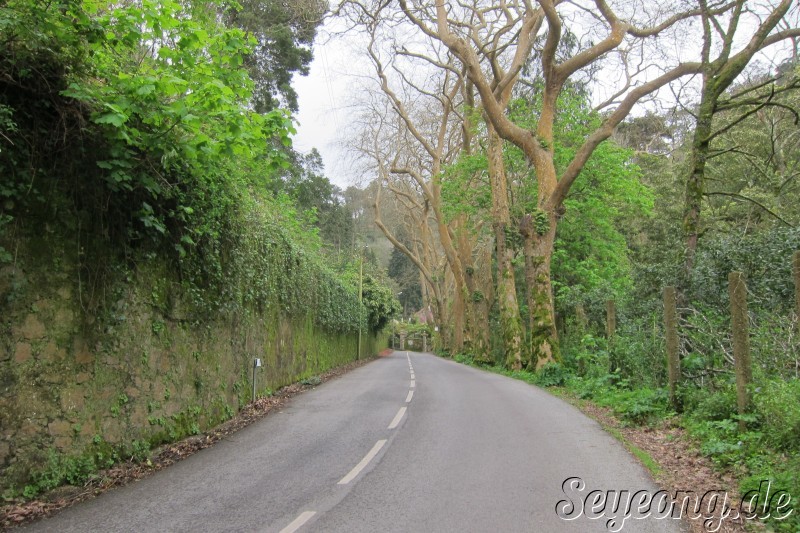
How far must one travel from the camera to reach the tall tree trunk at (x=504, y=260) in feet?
64.6

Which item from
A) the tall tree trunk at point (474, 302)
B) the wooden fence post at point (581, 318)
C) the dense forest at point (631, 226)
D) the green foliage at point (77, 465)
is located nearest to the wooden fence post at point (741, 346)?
the dense forest at point (631, 226)

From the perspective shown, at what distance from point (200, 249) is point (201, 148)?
9.22ft

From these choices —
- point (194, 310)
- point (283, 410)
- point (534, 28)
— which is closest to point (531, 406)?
point (283, 410)

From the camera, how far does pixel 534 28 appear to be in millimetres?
17516

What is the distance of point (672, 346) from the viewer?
852 centimetres

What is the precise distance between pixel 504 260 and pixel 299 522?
17238 mm

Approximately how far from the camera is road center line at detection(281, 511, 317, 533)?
4298 mm

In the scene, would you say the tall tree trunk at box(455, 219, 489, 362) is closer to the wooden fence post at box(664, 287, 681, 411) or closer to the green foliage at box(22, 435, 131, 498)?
the wooden fence post at box(664, 287, 681, 411)

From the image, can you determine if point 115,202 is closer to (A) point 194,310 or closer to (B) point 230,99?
(B) point 230,99

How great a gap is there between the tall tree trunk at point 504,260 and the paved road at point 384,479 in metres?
10.1

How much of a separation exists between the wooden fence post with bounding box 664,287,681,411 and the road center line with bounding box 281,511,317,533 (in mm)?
6437

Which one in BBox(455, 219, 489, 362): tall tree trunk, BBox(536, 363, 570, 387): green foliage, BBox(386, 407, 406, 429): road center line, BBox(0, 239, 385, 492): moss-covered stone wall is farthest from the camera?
BBox(455, 219, 489, 362): tall tree trunk

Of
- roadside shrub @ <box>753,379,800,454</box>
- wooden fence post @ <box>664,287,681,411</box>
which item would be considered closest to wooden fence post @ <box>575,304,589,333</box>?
wooden fence post @ <box>664,287,681,411</box>

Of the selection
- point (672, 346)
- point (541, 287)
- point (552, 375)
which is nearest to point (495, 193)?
point (541, 287)
